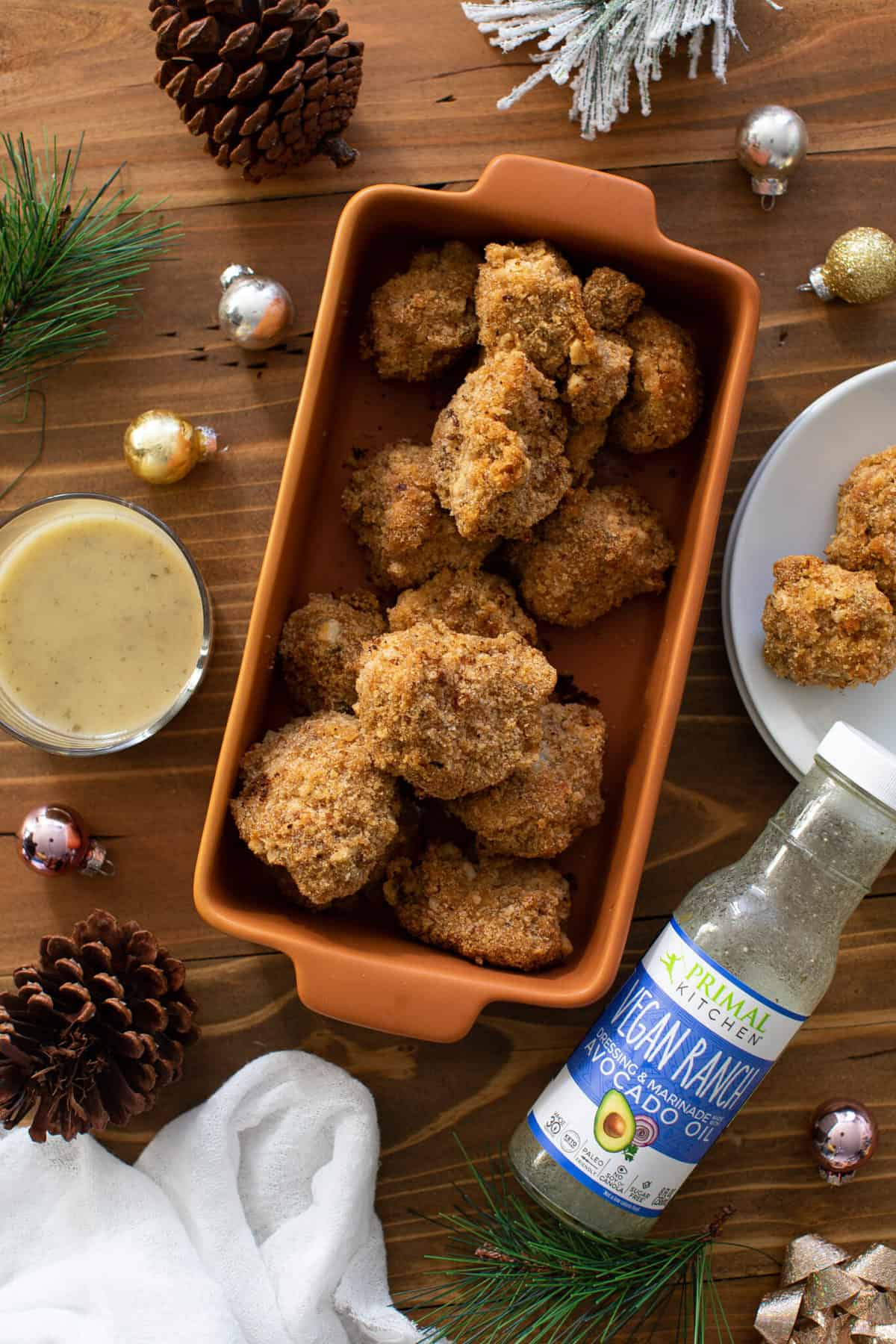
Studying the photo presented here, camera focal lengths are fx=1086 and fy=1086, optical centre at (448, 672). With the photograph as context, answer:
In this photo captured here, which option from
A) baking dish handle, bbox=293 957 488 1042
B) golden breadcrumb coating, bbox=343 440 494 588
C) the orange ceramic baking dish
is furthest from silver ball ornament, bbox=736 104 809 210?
baking dish handle, bbox=293 957 488 1042

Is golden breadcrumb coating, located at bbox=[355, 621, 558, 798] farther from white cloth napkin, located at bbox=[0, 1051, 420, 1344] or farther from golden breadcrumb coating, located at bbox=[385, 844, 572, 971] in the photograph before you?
white cloth napkin, located at bbox=[0, 1051, 420, 1344]

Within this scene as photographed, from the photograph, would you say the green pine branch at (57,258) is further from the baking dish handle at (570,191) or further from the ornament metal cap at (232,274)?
the baking dish handle at (570,191)

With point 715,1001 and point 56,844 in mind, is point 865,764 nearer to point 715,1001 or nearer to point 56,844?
point 715,1001

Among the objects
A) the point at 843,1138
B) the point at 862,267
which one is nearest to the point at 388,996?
the point at 843,1138

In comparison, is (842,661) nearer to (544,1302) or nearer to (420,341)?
(420,341)

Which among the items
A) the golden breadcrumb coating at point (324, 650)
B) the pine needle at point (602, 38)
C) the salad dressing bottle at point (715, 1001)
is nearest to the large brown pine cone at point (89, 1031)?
the golden breadcrumb coating at point (324, 650)

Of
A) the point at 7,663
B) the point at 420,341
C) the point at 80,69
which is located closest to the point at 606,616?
→ the point at 420,341
